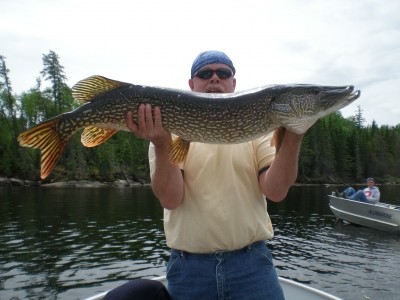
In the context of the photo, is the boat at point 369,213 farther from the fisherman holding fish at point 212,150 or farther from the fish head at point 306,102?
the fisherman holding fish at point 212,150

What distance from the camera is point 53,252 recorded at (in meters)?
13.2

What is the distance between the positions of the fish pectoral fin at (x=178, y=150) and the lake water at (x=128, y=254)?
7681 millimetres

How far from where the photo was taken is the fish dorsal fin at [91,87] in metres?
2.98

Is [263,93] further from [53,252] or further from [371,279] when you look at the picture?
[53,252]

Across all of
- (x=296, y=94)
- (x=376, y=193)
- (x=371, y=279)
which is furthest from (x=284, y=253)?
(x=296, y=94)

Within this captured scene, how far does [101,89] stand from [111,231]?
599 inches

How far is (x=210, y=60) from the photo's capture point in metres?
2.91

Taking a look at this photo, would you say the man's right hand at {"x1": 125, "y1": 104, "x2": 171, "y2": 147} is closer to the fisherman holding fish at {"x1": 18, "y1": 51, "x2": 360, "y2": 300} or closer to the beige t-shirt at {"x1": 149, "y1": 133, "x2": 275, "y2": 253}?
the fisherman holding fish at {"x1": 18, "y1": 51, "x2": 360, "y2": 300}

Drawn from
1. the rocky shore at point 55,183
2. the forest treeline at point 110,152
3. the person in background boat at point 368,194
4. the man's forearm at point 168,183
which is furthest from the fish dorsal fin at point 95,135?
the rocky shore at point 55,183

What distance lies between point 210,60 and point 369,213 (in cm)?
1724

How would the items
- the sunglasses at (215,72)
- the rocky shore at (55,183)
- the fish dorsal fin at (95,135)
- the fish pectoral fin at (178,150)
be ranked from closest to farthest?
the fish pectoral fin at (178,150), the sunglasses at (215,72), the fish dorsal fin at (95,135), the rocky shore at (55,183)

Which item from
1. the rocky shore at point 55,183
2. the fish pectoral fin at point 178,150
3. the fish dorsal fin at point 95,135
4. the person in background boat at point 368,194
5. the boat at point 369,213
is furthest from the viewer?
the rocky shore at point 55,183

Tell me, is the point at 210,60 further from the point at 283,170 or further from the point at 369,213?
the point at 369,213

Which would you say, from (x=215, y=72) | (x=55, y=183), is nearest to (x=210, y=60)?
(x=215, y=72)
